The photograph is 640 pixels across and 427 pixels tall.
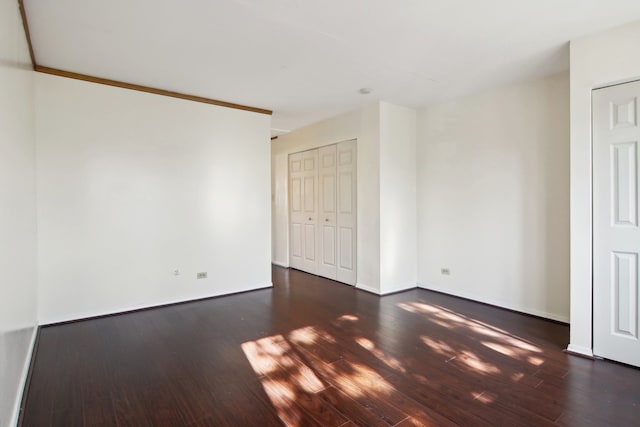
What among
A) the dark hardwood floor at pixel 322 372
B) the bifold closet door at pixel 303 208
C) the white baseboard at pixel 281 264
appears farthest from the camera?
the white baseboard at pixel 281 264

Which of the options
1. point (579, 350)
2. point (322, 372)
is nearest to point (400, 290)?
point (579, 350)

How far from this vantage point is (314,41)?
2.84 metres

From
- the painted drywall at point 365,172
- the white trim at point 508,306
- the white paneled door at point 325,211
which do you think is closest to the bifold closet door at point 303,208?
the white paneled door at point 325,211

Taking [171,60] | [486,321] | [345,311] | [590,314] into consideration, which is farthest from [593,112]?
[171,60]

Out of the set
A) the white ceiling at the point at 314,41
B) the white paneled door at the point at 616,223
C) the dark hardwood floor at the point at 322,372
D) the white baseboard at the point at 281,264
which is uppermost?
the white ceiling at the point at 314,41

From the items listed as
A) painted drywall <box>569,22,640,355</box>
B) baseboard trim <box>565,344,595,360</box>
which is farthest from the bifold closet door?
baseboard trim <box>565,344,595,360</box>

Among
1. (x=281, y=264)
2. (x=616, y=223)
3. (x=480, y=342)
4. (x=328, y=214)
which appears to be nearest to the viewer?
(x=616, y=223)

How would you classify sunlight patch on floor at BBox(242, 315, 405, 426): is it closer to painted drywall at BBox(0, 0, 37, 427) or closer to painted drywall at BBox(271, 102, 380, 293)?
painted drywall at BBox(0, 0, 37, 427)

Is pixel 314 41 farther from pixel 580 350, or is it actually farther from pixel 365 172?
pixel 580 350

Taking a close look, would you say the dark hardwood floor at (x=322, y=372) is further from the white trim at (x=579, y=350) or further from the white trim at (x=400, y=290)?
the white trim at (x=400, y=290)

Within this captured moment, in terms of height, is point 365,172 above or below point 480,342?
above

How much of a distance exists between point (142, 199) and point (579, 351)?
4580 mm

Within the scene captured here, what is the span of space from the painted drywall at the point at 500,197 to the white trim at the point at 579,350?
0.79m

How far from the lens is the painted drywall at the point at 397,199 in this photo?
4.57 m
